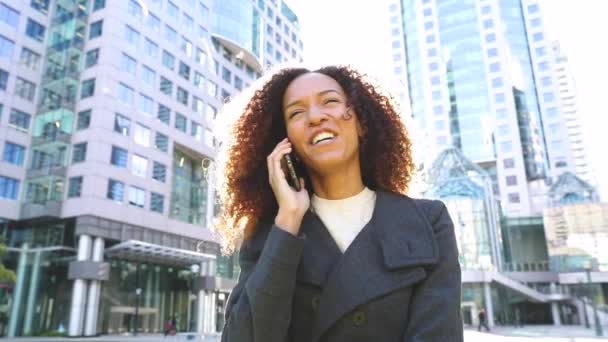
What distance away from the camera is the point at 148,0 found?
3828cm

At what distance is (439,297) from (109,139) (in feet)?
111

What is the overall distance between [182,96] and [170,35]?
17.5 ft

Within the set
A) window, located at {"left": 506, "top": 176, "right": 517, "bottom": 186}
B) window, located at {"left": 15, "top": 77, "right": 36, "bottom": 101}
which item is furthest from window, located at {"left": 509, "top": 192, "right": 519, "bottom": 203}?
window, located at {"left": 15, "top": 77, "right": 36, "bottom": 101}

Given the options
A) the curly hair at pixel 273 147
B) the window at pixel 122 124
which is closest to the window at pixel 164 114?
the window at pixel 122 124

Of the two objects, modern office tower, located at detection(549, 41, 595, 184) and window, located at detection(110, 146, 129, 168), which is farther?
modern office tower, located at detection(549, 41, 595, 184)

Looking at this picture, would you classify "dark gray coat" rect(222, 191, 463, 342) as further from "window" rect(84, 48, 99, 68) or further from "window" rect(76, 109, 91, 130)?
"window" rect(84, 48, 99, 68)

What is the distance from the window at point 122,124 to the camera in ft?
110

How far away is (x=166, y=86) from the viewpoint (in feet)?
128

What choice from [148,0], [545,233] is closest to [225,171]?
[148,0]

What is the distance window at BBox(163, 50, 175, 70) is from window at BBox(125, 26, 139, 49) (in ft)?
10.7

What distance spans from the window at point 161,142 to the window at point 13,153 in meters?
9.20

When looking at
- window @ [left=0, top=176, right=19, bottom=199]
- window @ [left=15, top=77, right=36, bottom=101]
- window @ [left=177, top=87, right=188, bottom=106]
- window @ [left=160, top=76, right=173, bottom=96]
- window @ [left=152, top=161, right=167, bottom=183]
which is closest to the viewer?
window @ [left=0, top=176, right=19, bottom=199]

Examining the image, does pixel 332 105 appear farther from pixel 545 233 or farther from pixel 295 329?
pixel 545 233

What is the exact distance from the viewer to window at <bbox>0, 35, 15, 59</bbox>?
109ft
